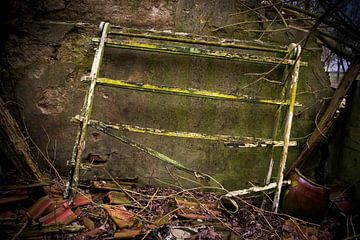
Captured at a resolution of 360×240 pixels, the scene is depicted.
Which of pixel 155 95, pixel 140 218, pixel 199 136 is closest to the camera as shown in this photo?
pixel 140 218

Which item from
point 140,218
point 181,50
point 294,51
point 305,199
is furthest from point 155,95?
point 305,199

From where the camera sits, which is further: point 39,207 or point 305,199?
point 305,199

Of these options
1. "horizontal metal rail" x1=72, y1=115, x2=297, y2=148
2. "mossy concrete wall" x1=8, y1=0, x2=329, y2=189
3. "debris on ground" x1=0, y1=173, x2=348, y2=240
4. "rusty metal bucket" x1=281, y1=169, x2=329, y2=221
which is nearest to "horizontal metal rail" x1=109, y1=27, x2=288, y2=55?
"mossy concrete wall" x1=8, y1=0, x2=329, y2=189

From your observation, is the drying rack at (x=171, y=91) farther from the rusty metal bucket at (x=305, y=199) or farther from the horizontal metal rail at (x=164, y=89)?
the rusty metal bucket at (x=305, y=199)

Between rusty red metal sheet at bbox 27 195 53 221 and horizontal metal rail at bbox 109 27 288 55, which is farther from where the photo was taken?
horizontal metal rail at bbox 109 27 288 55

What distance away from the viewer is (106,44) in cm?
212

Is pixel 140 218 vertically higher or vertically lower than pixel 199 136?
lower

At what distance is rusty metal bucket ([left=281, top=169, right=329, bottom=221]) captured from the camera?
209cm

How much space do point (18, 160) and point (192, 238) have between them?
1.38m

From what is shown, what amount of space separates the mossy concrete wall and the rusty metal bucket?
369 millimetres

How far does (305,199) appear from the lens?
2.10 m

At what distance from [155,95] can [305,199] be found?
4.97 ft

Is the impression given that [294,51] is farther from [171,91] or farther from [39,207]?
[39,207]

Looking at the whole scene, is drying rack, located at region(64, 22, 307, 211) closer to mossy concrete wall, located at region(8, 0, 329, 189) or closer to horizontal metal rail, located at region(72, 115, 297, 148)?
horizontal metal rail, located at region(72, 115, 297, 148)
